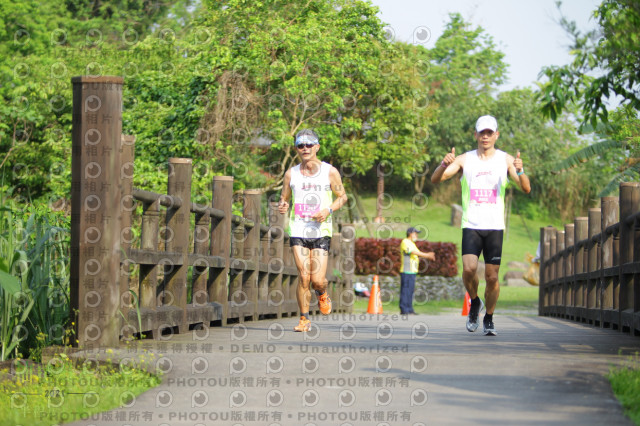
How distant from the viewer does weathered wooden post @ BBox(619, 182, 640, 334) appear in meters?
9.10

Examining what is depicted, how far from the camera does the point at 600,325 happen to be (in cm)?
1120

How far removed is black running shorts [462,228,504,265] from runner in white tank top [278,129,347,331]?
1129mm

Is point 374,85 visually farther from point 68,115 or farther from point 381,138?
point 68,115

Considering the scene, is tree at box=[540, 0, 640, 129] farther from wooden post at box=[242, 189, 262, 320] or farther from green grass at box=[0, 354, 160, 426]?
wooden post at box=[242, 189, 262, 320]

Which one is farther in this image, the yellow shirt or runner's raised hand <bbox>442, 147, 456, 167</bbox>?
the yellow shirt

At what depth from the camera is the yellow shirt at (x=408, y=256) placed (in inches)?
759

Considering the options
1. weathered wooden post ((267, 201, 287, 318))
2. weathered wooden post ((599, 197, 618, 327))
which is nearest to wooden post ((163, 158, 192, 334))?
weathered wooden post ((267, 201, 287, 318))

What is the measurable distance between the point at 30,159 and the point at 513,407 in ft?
85.3

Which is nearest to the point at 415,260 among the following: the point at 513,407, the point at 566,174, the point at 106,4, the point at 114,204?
the point at 114,204

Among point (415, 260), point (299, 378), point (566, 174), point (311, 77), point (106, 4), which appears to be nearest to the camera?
point (299, 378)

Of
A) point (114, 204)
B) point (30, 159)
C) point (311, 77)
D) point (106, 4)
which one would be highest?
point (106, 4)

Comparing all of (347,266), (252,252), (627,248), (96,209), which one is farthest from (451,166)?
(347,266)

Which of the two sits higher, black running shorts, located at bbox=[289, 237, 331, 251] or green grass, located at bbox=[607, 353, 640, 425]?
black running shorts, located at bbox=[289, 237, 331, 251]

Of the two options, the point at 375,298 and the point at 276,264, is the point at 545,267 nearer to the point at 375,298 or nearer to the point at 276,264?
the point at 375,298
